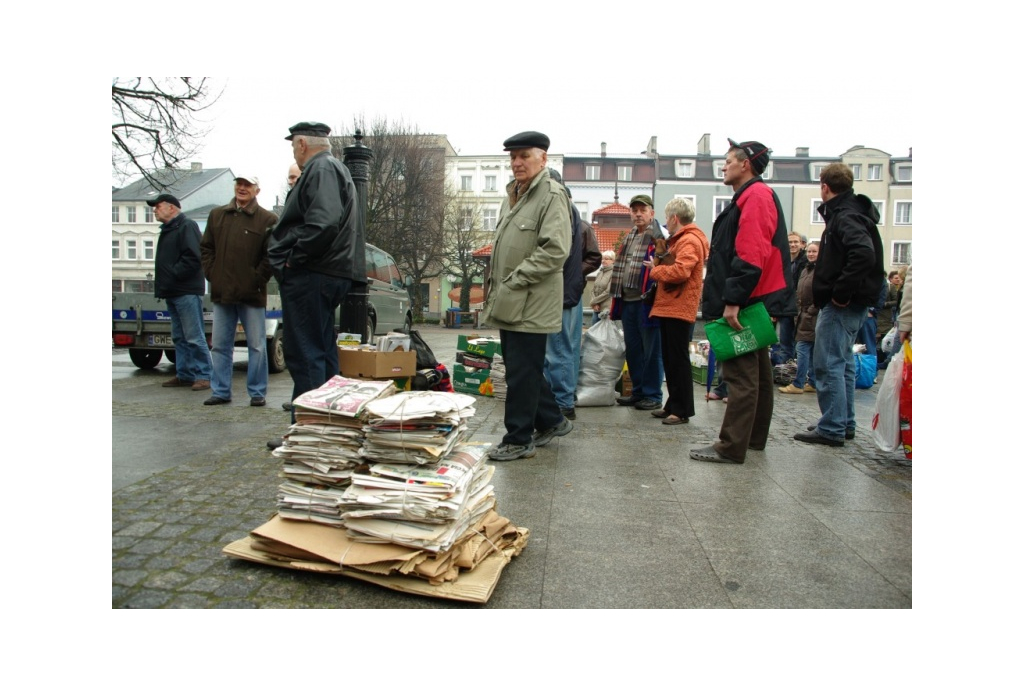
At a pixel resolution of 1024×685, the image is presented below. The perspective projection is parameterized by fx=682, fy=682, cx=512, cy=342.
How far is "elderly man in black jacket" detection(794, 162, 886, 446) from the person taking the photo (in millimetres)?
5238

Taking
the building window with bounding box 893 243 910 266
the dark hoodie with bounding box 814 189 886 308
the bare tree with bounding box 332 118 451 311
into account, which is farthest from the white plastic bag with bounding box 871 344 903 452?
the building window with bounding box 893 243 910 266

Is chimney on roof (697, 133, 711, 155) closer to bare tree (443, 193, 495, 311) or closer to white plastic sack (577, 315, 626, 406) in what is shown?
bare tree (443, 193, 495, 311)

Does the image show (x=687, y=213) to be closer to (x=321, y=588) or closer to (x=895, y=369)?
(x=895, y=369)

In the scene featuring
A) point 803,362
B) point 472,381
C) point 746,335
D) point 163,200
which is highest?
point 163,200

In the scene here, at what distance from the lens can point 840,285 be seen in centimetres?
527

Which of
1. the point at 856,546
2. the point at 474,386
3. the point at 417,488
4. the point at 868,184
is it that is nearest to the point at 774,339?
the point at 856,546

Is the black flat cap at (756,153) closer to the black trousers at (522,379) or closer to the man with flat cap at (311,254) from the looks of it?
the black trousers at (522,379)

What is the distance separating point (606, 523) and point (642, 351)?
4.22 m

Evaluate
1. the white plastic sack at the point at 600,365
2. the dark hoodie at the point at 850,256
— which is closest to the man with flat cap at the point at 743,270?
the dark hoodie at the point at 850,256

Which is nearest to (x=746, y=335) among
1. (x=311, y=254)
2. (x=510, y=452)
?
(x=510, y=452)

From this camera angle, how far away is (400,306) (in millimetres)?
14641

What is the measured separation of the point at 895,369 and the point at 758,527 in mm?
2245

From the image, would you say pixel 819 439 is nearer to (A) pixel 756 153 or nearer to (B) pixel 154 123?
(A) pixel 756 153

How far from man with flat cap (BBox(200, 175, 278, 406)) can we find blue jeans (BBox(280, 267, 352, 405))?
1.89 meters
